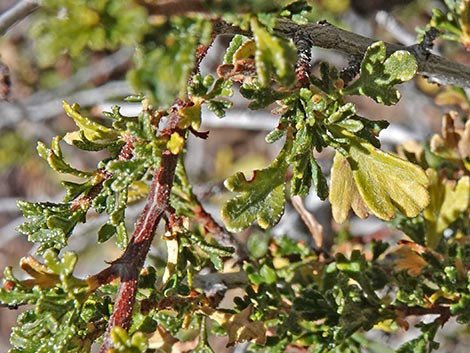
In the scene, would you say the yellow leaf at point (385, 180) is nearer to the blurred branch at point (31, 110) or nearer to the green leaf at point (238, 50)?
the green leaf at point (238, 50)

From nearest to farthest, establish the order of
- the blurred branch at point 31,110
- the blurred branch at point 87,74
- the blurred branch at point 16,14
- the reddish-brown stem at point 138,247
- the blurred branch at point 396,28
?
the reddish-brown stem at point 138,247 < the blurred branch at point 16,14 < the blurred branch at point 396,28 < the blurred branch at point 31,110 < the blurred branch at point 87,74

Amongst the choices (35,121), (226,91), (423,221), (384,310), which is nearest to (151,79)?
(226,91)

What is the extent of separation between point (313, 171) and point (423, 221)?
629 millimetres

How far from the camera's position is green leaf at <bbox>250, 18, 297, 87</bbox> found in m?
0.85

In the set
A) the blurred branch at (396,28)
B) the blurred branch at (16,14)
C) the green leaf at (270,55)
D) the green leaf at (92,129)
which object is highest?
the green leaf at (270,55)

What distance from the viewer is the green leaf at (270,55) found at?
0.85 meters

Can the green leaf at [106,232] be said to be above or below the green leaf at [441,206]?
above

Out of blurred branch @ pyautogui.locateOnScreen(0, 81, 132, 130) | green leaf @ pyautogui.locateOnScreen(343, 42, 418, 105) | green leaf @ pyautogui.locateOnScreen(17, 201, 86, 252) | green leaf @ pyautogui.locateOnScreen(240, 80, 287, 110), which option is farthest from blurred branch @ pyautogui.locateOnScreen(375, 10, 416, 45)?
green leaf @ pyautogui.locateOnScreen(17, 201, 86, 252)

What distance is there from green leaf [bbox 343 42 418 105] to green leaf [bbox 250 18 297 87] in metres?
0.35

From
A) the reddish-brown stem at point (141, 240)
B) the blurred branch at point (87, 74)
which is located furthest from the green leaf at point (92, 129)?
the blurred branch at point (87, 74)

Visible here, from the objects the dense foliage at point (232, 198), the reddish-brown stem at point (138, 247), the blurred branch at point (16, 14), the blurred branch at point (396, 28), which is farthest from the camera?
the blurred branch at point (396, 28)

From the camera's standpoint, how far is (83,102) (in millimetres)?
3135

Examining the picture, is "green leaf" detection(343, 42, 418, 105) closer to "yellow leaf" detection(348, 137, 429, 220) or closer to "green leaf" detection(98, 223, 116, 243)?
"yellow leaf" detection(348, 137, 429, 220)

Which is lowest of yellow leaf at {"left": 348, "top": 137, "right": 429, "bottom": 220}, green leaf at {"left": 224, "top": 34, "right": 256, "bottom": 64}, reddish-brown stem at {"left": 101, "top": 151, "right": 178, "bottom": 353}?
yellow leaf at {"left": 348, "top": 137, "right": 429, "bottom": 220}
